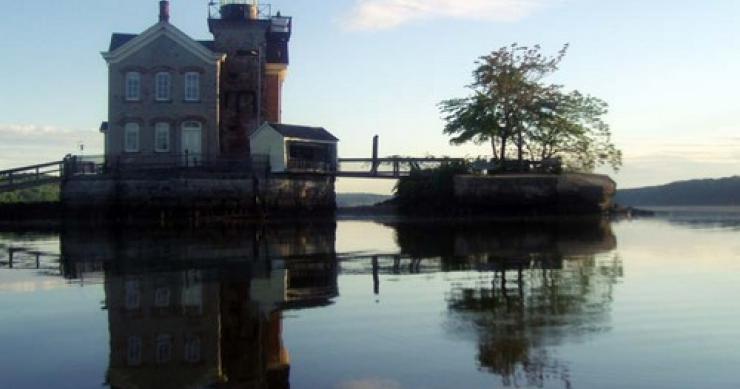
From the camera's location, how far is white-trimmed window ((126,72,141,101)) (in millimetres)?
45000

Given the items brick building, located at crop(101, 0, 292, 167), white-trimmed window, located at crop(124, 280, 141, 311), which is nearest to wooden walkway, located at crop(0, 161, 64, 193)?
brick building, located at crop(101, 0, 292, 167)

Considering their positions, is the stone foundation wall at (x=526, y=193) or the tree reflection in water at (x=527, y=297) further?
the stone foundation wall at (x=526, y=193)

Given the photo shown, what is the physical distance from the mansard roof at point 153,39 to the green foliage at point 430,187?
13.1 metres

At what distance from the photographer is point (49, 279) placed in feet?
50.1

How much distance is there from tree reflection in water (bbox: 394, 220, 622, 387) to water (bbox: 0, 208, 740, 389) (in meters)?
0.04

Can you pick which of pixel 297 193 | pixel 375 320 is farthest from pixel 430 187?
pixel 375 320

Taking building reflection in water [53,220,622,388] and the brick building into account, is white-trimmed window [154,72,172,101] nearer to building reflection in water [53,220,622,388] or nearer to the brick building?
the brick building

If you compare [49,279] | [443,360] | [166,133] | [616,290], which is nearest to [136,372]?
[443,360]

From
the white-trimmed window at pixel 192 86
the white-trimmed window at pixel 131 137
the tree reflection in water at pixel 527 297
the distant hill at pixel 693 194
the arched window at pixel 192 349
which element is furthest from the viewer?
the distant hill at pixel 693 194

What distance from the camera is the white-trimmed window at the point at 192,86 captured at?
4544cm

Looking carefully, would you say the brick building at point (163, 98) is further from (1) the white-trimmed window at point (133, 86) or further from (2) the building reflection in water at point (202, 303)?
(2) the building reflection in water at point (202, 303)

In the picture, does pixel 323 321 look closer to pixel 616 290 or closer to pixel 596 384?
pixel 596 384

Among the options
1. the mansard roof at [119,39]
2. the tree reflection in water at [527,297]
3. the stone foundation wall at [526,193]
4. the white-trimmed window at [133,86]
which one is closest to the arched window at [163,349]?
the tree reflection in water at [527,297]

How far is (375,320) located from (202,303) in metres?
2.66
